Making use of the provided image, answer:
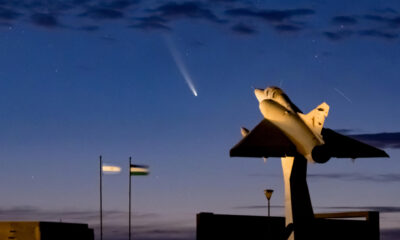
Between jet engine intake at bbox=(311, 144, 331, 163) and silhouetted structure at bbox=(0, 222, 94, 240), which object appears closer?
silhouetted structure at bbox=(0, 222, 94, 240)

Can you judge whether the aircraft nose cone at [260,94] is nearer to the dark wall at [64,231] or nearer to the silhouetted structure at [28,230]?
the dark wall at [64,231]

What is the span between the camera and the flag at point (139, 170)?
5994 cm

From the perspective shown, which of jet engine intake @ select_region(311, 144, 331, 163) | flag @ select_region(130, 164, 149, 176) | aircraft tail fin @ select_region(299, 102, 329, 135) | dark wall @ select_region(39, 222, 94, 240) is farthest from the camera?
flag @ select_region(130, 164, 149, 176)

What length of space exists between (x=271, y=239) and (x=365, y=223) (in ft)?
18.5

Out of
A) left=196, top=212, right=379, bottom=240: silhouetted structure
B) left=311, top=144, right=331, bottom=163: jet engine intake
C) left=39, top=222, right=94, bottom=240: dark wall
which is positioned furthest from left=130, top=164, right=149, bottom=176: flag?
left=311, top=144, right=331, bottom=163: jet engine intake

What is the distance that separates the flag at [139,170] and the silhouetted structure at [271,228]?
464 inches

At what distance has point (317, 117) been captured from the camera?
44.7m

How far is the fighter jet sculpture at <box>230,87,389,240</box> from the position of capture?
4661 cm

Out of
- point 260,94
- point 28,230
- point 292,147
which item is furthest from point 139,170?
point 28,230

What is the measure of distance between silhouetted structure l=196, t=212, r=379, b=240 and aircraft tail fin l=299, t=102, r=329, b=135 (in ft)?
19.1

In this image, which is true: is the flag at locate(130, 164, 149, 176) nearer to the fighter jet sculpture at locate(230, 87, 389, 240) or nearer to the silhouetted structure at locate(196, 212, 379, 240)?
the silhouetted structure at locate(196, 212, 379, 240)

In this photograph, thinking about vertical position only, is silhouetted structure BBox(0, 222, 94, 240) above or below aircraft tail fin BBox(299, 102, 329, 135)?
below

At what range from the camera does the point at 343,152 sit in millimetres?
48219

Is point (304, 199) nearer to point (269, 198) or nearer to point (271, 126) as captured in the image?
point (271, 126)
